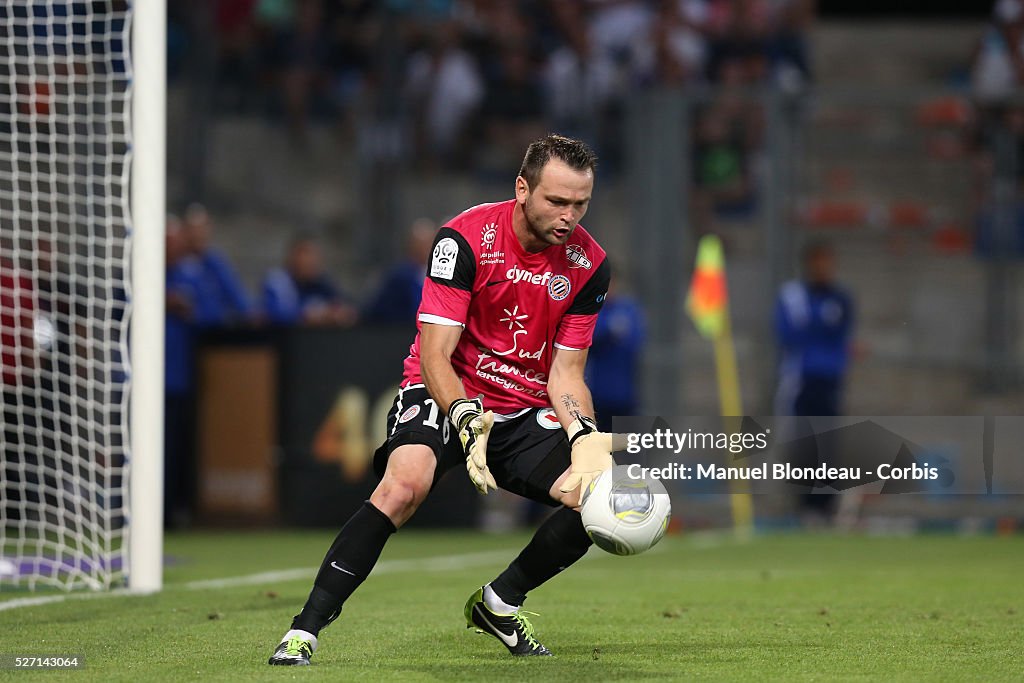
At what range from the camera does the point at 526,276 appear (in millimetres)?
6371

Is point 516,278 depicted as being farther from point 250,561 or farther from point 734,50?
point 734,50

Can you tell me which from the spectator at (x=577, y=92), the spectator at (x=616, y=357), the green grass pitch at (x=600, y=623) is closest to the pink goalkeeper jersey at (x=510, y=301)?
the green grass pitch at (x=600, y=623)

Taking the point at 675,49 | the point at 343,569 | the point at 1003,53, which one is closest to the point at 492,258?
the point at 343,569

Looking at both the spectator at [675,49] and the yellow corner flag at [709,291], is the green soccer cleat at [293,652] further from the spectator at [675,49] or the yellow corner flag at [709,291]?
the spectator at [675,49]

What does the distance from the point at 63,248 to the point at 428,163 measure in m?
5.94

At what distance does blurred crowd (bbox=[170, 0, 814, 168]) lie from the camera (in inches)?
696

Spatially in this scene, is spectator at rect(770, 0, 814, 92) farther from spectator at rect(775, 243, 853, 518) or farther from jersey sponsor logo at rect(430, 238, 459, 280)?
jersey sponsor logo at rect(430, 238, 459, 280)

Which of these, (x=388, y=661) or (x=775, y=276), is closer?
(x=388, y=661)

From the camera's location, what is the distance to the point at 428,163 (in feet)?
57.6

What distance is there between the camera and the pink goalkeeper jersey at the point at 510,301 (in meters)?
6.30

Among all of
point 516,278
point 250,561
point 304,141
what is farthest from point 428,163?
point 516,278

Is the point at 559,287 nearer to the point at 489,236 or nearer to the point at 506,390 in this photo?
the point at 489,236

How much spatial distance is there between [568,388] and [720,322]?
8806mm
